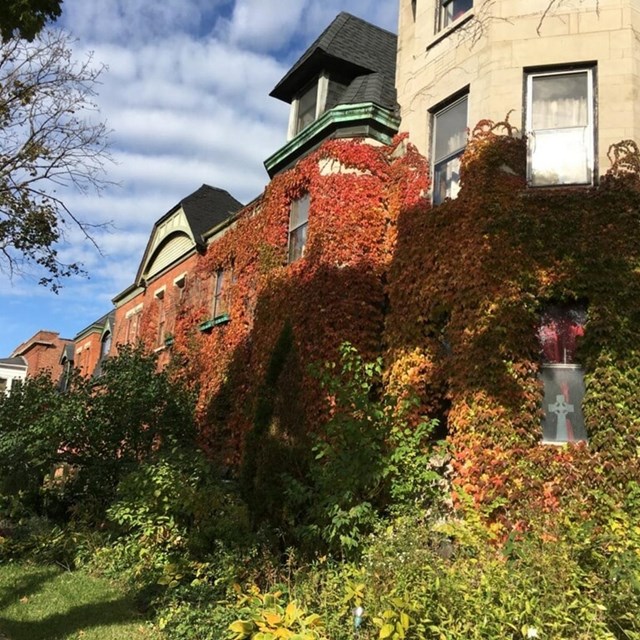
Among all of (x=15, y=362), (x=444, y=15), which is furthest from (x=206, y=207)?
(x=15, y=362)

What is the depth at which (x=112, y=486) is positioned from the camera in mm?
14742

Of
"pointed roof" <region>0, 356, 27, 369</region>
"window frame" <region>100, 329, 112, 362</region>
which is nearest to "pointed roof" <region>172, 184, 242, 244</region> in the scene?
"window frame" <region>100, 329, 112, 362</region>

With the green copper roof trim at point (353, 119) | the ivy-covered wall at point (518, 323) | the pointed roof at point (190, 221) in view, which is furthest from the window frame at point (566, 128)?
the pointed roof at point (190, 221)

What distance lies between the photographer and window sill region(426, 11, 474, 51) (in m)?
12.3

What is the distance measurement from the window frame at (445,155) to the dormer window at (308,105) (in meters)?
3.11

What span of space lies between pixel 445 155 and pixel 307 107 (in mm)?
4768

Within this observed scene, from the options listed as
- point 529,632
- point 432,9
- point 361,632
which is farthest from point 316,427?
point 432,9

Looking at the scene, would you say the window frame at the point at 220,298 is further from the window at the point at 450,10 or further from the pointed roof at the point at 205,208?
the window at the point at 450,10

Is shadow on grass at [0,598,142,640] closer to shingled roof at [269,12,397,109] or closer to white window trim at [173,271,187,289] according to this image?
shingled roof at [269,12,397,109]

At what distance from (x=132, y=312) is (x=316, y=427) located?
15.9 metres

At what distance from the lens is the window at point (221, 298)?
17.8 metres

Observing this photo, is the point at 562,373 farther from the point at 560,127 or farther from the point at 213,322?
the point at 213,322

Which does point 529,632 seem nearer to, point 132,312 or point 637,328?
point 637,328

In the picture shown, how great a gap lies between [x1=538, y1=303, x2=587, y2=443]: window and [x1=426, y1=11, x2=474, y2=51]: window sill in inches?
226
